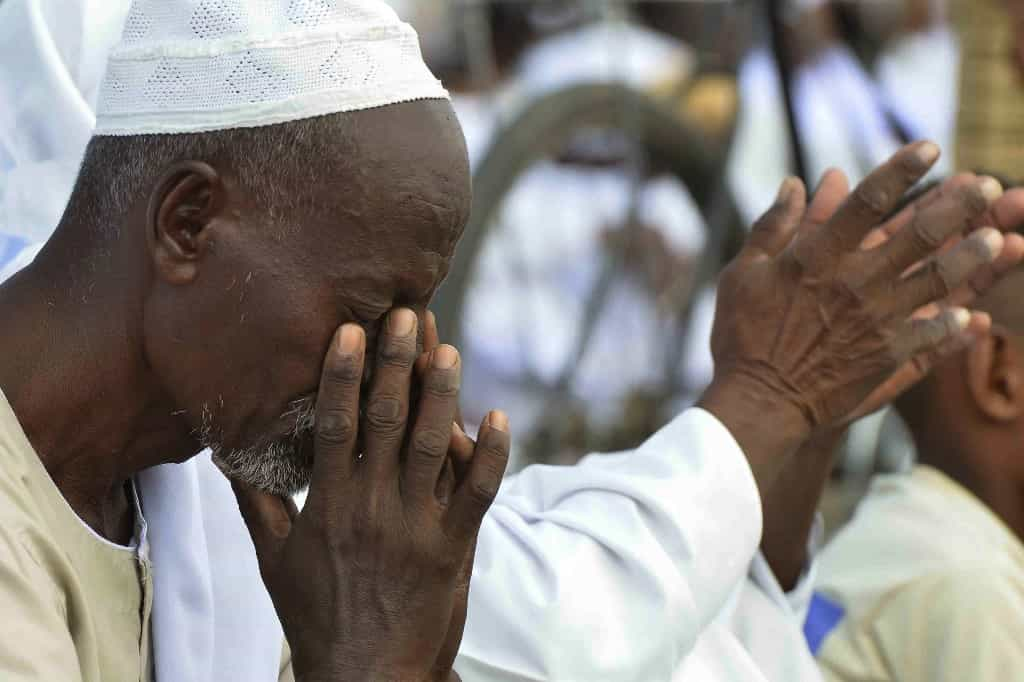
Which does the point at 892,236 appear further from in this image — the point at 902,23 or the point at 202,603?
the point at 902,23

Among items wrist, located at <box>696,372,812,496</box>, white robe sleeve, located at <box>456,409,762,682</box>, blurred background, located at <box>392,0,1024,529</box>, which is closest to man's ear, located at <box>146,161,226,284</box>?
white robe sleeve, located at <box>456,409,762,682</box>

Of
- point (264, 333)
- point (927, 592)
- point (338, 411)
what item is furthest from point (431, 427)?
point (927, 592)

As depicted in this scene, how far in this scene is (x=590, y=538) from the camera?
260 cm

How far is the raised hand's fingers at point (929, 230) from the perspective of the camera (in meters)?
2.69

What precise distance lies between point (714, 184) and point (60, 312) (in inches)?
182

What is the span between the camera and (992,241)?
273 centimetres

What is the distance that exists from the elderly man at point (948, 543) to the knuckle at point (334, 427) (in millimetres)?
1811

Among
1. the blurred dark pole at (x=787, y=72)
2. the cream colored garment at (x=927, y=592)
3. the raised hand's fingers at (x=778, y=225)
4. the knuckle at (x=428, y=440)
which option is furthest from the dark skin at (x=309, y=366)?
the blurred dark pole at (x=787, y=72)

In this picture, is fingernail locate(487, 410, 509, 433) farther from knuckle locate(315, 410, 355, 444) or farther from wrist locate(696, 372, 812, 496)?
wrist locate(696, 372, 812, 496)

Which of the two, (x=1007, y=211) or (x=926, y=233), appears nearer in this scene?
(x=926, y=233)

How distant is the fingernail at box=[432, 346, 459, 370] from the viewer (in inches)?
77.5

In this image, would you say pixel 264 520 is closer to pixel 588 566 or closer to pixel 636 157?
pixel 588 566

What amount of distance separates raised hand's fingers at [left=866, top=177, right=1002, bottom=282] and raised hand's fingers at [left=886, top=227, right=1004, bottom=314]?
27 millimetres

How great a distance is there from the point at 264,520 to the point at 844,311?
1.14m
